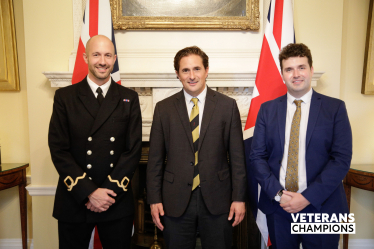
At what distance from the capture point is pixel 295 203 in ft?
4.69

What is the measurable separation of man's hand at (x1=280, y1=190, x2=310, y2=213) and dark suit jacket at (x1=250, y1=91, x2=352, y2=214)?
0.09ft

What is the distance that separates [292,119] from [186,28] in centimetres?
146

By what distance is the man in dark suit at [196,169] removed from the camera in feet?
5.15

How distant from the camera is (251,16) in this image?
2.51m

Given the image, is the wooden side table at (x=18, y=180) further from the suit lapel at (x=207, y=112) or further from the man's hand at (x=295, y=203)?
the man's hand at (x=295, y=203)

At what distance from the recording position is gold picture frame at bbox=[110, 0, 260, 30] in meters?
2.48

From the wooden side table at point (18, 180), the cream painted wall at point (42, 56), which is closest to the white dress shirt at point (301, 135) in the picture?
the cream painted wall at point (42, 56)

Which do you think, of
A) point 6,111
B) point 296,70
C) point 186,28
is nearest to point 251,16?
point 186,28

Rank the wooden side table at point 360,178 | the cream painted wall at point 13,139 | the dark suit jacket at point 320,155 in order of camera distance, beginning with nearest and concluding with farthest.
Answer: the dark suit jacket at point 320,155, the wooden side table at point 360,178, the cream painted wall at point 13,139

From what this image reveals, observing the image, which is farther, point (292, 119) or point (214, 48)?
point (214, 48)

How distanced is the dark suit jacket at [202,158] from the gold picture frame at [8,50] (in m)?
1.99

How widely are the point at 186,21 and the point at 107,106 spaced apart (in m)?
1.35

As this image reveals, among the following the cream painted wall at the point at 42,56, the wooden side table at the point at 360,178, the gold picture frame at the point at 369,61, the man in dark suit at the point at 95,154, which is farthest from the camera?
the gold picture frame at the point at 369,61

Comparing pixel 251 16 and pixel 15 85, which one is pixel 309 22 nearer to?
pixel 251 16
